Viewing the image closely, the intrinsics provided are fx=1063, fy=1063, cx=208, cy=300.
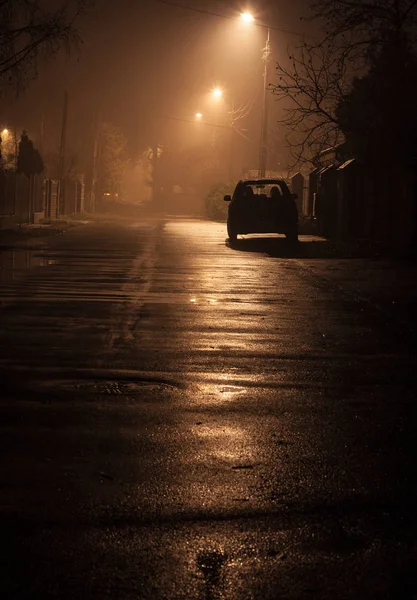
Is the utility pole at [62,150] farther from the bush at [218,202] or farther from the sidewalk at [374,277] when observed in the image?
the sidewalk at [374,277]

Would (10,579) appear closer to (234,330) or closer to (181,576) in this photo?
(181,576)

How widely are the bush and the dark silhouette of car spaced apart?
32.2m

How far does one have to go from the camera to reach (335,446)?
20.8 feet

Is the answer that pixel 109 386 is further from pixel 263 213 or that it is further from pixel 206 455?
pixel 263 213

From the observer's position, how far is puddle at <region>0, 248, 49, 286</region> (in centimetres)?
1878

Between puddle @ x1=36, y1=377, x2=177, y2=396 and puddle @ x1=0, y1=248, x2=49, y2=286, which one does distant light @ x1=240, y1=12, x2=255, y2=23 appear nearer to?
puddle @ x1=0, y1=248, x2=49, y2=286

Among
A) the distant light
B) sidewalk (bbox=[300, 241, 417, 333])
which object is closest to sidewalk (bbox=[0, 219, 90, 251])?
sidewalk (bbox=[300, 241, 417, 333])

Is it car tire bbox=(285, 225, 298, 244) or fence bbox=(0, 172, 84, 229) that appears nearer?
car tire bbox=(285, 225, 298, 244)

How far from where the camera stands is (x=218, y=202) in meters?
67.1

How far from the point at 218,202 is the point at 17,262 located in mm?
45280

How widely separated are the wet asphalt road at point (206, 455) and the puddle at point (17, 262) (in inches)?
213

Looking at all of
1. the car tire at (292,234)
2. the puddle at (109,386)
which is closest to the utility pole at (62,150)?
the car tire at (292,234)

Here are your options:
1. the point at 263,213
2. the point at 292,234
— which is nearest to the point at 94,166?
the point at 263,213

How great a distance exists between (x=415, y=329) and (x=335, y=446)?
6070mm
